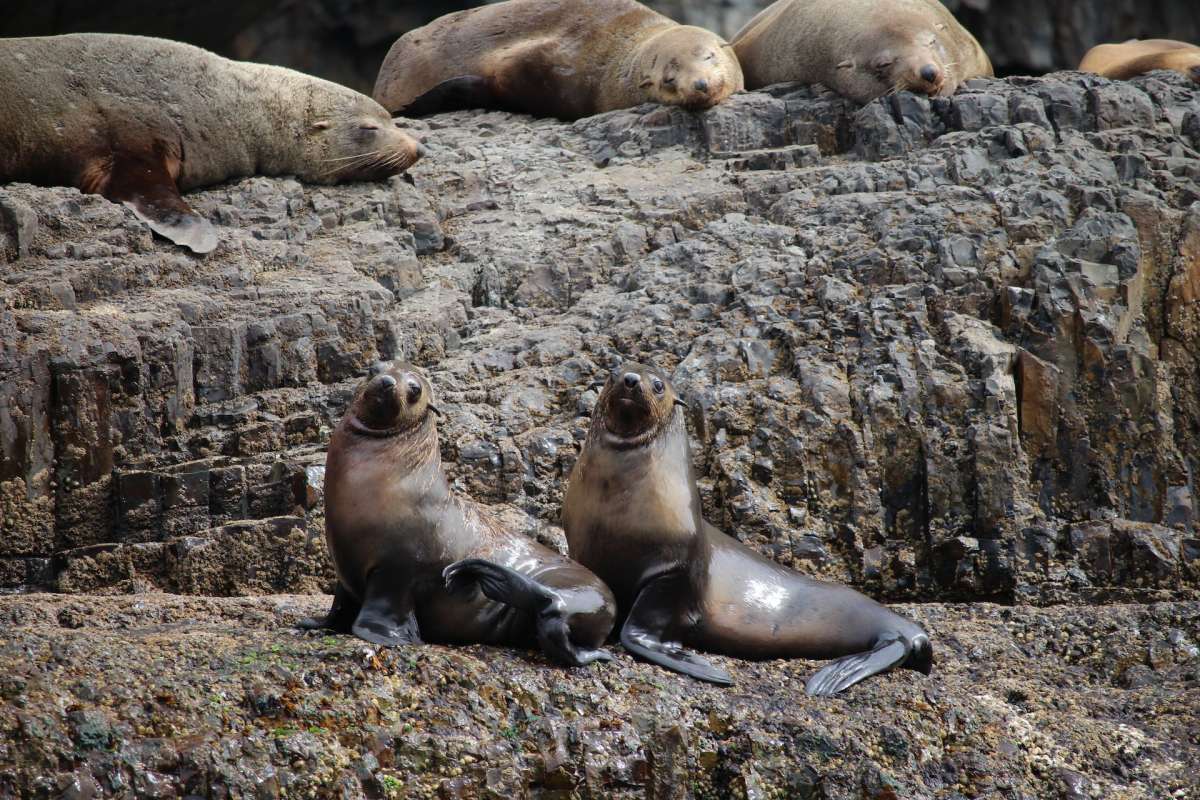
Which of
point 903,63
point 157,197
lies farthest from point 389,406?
point 903,63

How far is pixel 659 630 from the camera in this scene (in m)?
5.30

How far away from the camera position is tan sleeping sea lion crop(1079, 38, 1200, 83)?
1052 cm

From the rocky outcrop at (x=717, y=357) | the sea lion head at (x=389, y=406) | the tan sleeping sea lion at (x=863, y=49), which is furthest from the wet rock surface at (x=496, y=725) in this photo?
the tan sleeping sea lion at (x=863, y=49)

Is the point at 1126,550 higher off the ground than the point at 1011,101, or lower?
lower

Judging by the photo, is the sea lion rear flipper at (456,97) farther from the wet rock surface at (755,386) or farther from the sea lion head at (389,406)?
the sea lion head at (389,406)

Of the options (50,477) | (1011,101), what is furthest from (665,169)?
(50,477)

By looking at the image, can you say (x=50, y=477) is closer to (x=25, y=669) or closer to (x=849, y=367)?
(x=25, y=669)

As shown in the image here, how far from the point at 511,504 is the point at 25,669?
2.98 m

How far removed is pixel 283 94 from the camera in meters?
9.98

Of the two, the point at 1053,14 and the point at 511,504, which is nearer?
the point at 511,504

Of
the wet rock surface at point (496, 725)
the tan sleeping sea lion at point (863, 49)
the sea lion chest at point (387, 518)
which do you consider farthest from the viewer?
the tan sleeping sea lion at point (863, 49)

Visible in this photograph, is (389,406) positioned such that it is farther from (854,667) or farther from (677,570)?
(854,667)

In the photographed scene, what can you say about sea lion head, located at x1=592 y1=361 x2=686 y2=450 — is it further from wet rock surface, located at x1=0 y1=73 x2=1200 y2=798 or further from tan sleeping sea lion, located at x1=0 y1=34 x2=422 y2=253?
tan sleeping sea lion, located at x1=0 y1=34 x2=422 y2=253

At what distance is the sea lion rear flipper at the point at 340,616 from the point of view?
16.6 ft
